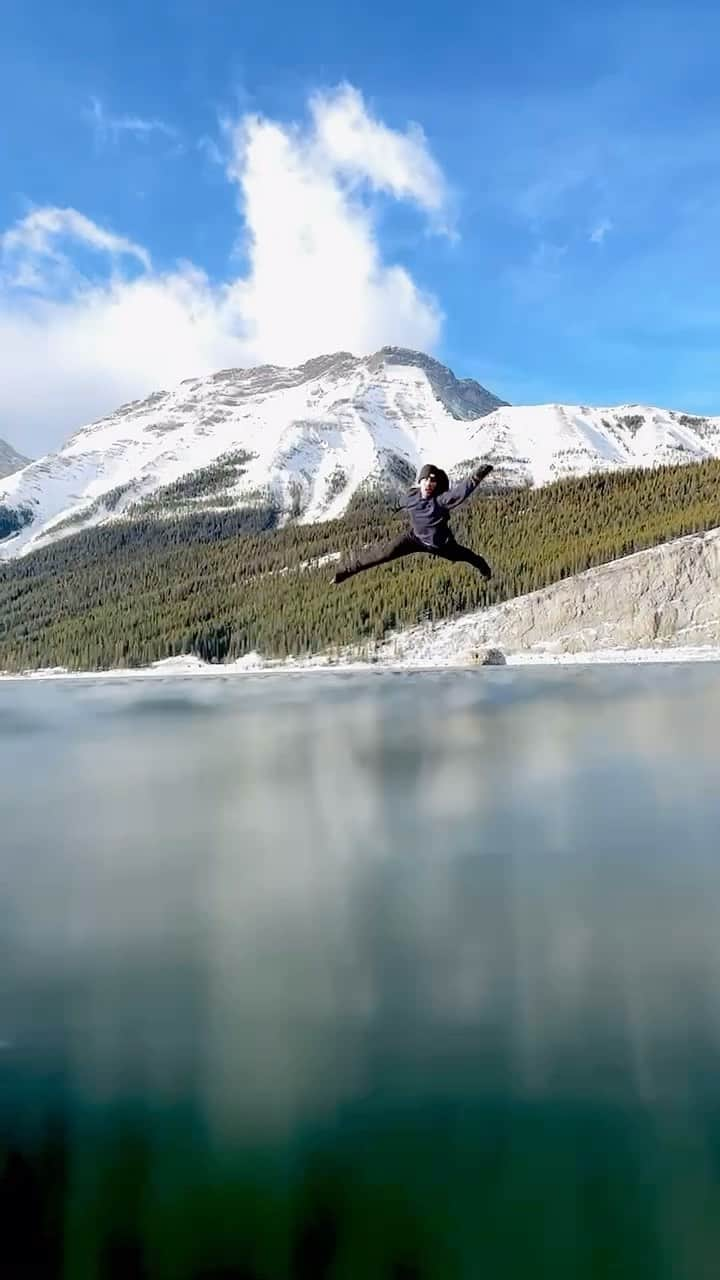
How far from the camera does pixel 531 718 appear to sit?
4206cm

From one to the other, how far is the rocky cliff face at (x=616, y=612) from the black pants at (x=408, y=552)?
89.8m

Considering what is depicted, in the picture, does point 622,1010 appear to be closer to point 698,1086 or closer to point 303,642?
point 698,1086

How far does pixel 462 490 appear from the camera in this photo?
1459cm

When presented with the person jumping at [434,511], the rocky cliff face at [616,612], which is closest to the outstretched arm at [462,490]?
the person jumping at [434,511]

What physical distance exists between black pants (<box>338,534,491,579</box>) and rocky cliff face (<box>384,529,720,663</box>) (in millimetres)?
89805

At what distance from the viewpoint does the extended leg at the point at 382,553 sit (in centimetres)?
1605

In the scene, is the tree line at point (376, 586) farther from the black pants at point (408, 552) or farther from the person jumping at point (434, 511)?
the person jumping at point (434, 511)

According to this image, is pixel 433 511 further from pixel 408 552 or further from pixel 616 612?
pixel 616 612

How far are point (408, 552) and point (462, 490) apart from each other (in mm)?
2332

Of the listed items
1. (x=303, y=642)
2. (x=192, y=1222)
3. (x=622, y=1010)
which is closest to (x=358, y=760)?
(x=622, y=1010)

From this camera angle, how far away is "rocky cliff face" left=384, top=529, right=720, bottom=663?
334ft

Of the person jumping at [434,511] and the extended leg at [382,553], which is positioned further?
the extended leg at [382,553]

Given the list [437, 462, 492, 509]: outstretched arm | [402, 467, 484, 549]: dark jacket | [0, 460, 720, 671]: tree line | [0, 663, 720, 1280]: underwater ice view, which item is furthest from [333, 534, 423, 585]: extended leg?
[0, 460, 720, 671]: tree line

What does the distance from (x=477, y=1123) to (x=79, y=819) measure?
55.3 ft
